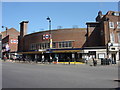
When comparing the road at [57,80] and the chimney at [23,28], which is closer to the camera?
the road at [57,80]

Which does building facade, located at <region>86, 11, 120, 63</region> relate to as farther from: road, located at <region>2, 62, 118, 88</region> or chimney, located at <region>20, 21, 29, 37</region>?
road, located at <region>2, 62, 118, 88</region>

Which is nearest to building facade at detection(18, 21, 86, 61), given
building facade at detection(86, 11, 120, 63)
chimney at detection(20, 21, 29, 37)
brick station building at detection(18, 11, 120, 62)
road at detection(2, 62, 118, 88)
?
brick station building at detection(18, 11, 120, 62)

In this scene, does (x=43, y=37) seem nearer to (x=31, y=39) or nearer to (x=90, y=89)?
(x=31, y=39)

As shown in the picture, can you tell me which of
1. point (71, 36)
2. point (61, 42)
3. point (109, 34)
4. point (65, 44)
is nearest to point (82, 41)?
point (71, 36)

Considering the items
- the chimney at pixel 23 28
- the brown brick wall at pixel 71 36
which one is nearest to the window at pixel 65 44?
the brown brick wall at pixel 71 36

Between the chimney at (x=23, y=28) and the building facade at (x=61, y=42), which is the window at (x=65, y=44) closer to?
the building facade at (x=61, y=42)

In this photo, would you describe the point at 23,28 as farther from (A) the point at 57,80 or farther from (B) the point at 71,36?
(A) the point at 57,80

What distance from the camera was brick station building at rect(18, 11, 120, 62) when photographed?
143 ft

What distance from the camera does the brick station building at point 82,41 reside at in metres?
43.7

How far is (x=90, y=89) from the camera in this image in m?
8.78

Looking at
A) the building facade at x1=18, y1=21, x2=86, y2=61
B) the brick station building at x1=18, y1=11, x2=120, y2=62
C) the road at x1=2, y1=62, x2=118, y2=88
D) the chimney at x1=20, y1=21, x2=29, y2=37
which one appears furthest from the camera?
the chimney at x1=20, y1=21, x2=29, y2=37

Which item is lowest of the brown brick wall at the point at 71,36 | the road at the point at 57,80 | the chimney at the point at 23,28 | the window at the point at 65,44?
the road at the point at 57,80

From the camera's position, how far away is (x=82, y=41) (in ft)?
166

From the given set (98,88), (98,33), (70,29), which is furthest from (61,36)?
(98,88)
